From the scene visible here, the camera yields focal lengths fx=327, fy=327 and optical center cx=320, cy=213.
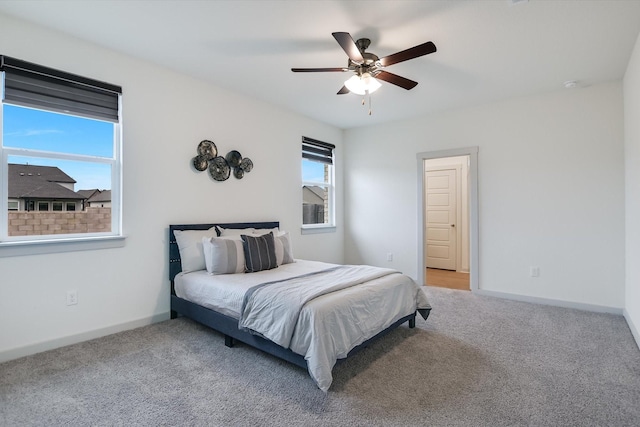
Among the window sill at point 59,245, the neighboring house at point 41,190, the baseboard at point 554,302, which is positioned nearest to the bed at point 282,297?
the window sill at point 59,245

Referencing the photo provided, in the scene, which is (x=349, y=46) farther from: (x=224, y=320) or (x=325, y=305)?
(x=224, y=320)

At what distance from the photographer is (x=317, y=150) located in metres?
5.32

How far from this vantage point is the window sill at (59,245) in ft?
8.05

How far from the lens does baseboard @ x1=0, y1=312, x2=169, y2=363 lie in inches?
97.0

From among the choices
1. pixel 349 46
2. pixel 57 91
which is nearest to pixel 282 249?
pixel 349 46

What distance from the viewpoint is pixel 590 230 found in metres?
3.77

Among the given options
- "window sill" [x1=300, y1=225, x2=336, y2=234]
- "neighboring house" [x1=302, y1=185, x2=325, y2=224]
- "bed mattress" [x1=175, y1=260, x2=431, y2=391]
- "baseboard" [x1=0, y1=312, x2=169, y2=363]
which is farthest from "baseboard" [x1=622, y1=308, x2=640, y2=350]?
"baseboard" [x1=0, y1=312, x2=169, y2=363]

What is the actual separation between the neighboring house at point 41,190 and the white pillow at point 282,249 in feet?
6.07

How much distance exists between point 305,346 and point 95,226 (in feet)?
7.36

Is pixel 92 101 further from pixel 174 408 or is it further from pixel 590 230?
pixel 590 230

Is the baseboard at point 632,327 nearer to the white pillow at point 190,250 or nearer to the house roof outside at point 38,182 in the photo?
the white pillow at point 190,250

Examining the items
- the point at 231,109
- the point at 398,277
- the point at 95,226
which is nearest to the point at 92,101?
the point at 95,226

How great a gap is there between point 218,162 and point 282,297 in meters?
2.10

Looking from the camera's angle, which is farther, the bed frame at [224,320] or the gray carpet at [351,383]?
the bed frame at [224,320]
